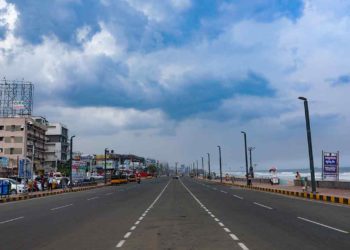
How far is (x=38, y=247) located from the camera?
11867 mm

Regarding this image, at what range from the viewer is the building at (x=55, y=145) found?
5664 inches

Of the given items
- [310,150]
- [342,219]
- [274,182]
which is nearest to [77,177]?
[274,182]

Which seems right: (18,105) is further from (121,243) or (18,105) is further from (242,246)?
(242,246)

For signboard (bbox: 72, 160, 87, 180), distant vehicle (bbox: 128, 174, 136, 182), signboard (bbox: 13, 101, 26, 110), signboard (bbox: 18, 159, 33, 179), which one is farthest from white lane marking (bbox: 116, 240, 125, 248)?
signboard (bbox: 13, 101, 26, 110)

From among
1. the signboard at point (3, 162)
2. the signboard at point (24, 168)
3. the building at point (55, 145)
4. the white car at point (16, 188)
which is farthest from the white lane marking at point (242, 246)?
the building at point (55, 145)

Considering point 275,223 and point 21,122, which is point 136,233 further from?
point 21,122

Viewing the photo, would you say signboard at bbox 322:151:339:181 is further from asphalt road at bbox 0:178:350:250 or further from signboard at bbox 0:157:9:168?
signboard at bbox 0:157:9:168

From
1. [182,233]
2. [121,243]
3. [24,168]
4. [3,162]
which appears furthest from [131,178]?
[121,243]

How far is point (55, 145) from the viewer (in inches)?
5807

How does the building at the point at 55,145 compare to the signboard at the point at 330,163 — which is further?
the building at the point at 55,145

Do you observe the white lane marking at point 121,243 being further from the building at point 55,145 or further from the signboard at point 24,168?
the building at point 55,145

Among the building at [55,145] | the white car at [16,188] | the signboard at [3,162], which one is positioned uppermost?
the building at [55,145]

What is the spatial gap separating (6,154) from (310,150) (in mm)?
91367

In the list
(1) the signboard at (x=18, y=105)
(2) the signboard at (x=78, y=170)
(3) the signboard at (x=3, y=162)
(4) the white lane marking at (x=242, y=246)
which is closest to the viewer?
(4) the white lane marking at (x=242, y=246)
